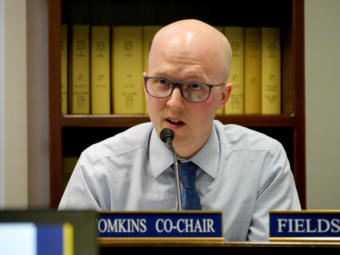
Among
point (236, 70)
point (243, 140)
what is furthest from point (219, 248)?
point (236, 70)

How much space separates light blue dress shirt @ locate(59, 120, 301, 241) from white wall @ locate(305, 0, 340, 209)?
23.4 inches

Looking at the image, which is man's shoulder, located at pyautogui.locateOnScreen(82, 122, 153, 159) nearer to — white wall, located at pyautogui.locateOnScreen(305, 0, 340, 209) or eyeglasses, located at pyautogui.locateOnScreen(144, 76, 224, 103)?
eyeglasses, located at pyautogui.locateOnScreen(144, 76, 224, 103)

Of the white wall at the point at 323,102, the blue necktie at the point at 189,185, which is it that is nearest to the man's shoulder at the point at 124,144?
the blue necktie at the point at 189,185

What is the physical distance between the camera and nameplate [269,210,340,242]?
1.64ft

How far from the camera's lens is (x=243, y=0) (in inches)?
61.2

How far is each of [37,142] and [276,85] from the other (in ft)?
3.53

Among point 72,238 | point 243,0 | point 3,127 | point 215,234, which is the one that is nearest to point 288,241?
point 215,234

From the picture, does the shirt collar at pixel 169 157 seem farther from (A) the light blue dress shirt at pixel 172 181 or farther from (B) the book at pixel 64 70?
(B) the book at pixel 64 70

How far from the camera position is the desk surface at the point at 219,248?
45 centimetres

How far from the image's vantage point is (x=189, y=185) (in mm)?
1038

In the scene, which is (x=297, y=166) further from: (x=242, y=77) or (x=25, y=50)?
(x=25, y=50)

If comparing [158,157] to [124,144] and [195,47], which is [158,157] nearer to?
[124,144]

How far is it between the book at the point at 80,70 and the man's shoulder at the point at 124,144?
1.08 ft

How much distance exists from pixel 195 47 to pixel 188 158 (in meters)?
0.34
